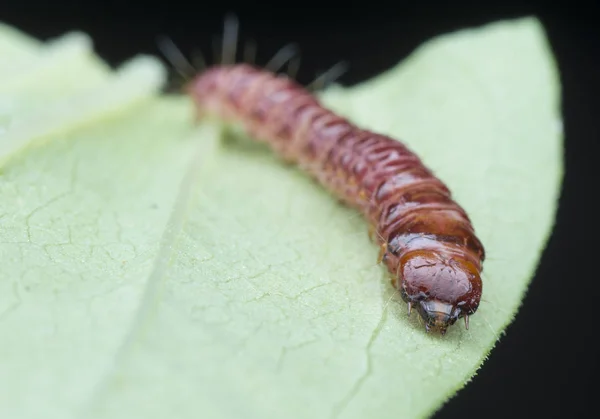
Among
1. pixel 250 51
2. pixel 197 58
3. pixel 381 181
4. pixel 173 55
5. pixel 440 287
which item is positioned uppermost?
pixel 173 55

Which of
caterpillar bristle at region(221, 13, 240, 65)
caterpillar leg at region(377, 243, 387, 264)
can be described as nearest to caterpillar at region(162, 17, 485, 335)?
caterpillar leg at region(377, 243, 387, 264)

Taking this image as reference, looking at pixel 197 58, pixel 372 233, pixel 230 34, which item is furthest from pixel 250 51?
pixel 372 233

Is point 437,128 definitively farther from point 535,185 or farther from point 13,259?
point 13,259

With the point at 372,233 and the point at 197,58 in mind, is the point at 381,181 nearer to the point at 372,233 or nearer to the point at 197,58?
the point at 372,233

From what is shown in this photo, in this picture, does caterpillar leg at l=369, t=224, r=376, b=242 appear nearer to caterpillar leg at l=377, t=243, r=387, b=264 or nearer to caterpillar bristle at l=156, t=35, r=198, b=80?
caterpillar leg at l=377, t=243, r=387, b=264

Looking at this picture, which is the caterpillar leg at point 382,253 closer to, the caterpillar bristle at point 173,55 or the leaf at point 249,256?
the leaf at point 249,256

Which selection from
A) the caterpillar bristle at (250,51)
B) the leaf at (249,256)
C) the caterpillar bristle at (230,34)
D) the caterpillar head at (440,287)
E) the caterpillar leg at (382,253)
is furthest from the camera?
the caterpillar bristle at (250,51)

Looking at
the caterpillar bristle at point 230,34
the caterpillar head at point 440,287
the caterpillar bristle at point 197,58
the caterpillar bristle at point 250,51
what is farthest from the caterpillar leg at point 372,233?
the caterpillar bristle at point 250,51

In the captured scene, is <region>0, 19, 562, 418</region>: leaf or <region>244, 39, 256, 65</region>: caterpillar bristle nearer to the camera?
<region>0, 19, 562, 418</region>: leaf

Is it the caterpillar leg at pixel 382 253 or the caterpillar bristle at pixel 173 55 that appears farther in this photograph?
the caterpillar bristle at pixel 173 55
